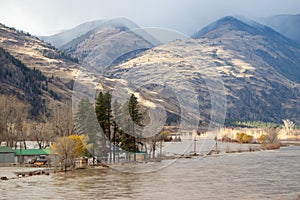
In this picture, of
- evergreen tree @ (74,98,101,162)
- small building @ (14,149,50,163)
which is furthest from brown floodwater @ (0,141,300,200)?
small building @ (14,149,50,163)

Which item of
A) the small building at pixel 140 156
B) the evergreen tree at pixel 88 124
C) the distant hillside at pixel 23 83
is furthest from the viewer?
the distant hillside at pixel 23 83

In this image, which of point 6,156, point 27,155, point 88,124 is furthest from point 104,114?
point 6,156

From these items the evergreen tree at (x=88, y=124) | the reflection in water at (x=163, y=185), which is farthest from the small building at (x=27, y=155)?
the reflection in water at (x=163, y=185)

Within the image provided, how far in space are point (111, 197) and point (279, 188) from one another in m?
15.7

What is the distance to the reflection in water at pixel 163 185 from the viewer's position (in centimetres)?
3903

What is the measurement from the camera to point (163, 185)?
45.3 m

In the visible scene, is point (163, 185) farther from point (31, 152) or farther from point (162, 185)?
point (31, 152)

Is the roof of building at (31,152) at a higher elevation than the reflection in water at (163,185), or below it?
higher

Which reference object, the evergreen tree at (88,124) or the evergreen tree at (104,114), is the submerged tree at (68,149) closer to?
the evergreen tree at (88,124)

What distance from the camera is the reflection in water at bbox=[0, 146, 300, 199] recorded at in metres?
39.0

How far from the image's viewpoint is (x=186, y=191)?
135 feet

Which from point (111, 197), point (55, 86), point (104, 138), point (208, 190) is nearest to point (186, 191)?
point (208, 190)

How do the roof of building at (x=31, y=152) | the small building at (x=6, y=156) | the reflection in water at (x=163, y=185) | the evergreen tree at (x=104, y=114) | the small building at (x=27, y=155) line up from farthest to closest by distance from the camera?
the roof of building at (x=31, y=152) → the small building at (x=27, y=155) → the small building at (x=6, y=156) → the evergreen tree at (x=104, y=114) → the reflection in water at (x=163, y=185)

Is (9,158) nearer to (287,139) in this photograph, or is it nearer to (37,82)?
(37,82)
